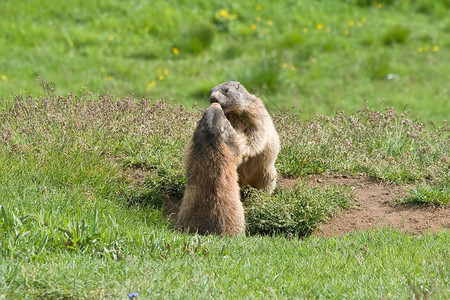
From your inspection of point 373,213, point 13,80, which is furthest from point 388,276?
point 13,80

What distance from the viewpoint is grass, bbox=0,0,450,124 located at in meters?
13.2

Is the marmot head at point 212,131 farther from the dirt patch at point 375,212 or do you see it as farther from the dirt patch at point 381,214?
the dirt patch at point 381,214

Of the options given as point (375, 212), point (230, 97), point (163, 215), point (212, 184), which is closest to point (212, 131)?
point (212, 184)

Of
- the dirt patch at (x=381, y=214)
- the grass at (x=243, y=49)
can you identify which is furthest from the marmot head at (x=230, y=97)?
the grass at (x=243, y=49)

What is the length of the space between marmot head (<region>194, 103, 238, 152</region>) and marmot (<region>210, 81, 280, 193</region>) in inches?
15.1

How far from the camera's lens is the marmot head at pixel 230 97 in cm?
696

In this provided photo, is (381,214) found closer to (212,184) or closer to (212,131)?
(212,184)

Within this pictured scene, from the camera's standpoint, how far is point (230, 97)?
703 centimetres

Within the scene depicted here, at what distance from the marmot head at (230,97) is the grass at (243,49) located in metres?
5.31

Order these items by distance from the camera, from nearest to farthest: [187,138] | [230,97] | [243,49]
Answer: [230,97] → [187,138] → [243,49]

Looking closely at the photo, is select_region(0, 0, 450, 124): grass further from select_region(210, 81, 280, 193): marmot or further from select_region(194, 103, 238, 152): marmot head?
select_region(194, 103, 238, 152): marmot head

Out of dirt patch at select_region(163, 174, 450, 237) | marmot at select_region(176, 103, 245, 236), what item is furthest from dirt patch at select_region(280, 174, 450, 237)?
marmot at select_region(176, 103, 245, 236)

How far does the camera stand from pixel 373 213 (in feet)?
23.3

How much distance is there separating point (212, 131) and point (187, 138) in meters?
1.71
